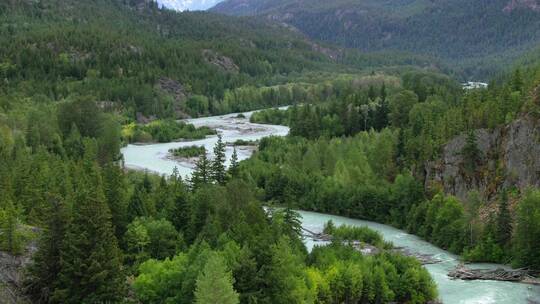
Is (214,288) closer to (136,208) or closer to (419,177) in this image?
(136,208)

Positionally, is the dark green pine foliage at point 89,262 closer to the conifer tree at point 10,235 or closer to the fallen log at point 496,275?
the conifer tree at point 10,235

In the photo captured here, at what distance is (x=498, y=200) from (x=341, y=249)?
27892 millimetres

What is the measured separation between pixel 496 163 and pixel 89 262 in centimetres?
5743

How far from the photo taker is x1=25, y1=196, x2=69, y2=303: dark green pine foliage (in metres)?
49.3

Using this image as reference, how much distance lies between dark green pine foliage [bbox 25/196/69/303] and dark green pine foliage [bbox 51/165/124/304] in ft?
2.09

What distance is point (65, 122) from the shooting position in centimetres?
Result: 13988

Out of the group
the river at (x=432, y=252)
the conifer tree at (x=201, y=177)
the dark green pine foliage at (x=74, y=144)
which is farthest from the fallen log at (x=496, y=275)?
the dark green pine foliage at (x=74, y=144)

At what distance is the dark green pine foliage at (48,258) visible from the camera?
49281 millimetres

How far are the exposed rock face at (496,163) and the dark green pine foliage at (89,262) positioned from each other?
51770mm

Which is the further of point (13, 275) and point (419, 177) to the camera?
point (419, 177)

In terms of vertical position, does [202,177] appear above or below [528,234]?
above

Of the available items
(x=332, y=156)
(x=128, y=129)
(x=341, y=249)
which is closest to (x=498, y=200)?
(x=341, y=249)

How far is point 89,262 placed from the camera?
164 feet

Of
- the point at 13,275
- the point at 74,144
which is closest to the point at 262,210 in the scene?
the point at 13,275
